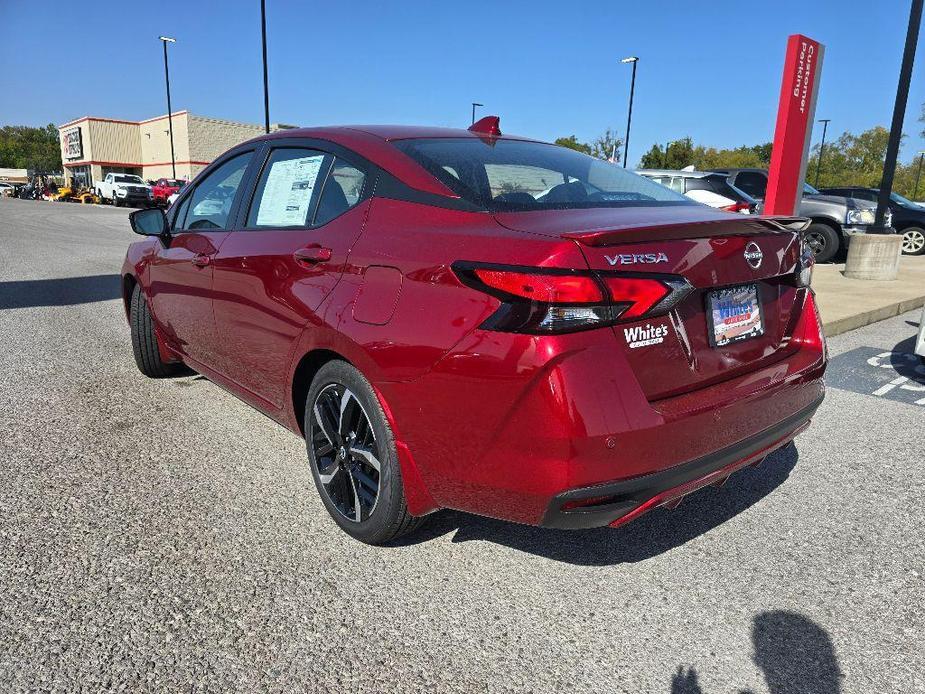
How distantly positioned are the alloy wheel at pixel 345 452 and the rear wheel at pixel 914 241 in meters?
16.4

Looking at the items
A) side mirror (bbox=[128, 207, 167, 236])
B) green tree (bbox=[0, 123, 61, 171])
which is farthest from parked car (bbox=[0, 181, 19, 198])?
side mirror (bbox=[128, 207, 167, 236])

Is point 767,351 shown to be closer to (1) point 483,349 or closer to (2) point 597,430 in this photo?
(2) point 597,430

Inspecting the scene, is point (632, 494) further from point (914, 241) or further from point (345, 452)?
point (914, 241)

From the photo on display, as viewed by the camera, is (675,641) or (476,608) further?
(476,608)

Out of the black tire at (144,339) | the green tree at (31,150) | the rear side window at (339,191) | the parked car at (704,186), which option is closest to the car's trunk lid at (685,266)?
the rear side window at (339,191)

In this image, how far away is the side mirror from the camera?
13.7ft

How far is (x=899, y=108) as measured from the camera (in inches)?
401

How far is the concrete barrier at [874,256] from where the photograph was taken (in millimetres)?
10000

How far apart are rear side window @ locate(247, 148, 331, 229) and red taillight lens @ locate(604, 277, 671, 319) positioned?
1.44 metres

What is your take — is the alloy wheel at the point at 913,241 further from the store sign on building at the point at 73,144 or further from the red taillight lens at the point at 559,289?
the store sign on building at the point at 73,144

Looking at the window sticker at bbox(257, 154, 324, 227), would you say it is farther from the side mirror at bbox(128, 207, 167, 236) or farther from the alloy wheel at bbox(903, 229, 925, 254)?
the alloy wheel at bbox(903, 229, 925, 254)

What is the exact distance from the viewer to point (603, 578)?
2.47m

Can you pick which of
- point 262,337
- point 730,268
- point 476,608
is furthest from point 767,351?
point 262,337

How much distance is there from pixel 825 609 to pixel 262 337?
2447 mm
